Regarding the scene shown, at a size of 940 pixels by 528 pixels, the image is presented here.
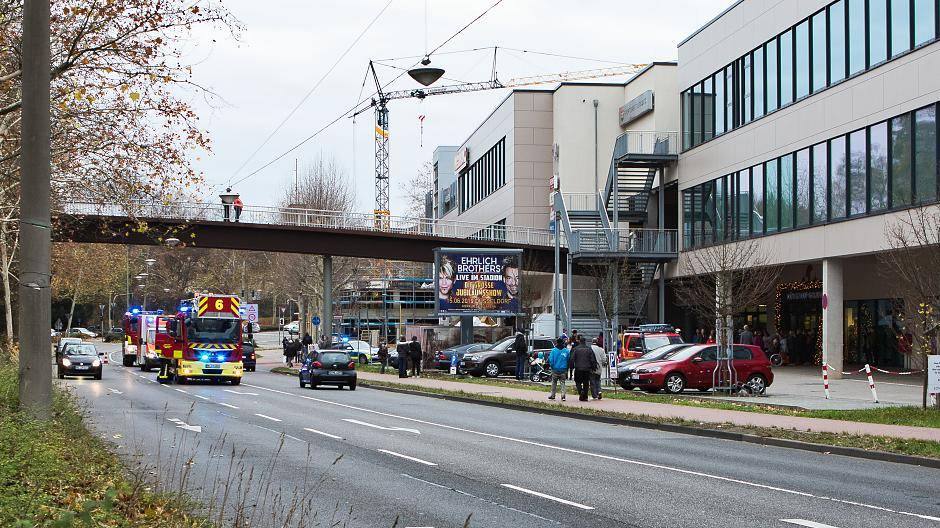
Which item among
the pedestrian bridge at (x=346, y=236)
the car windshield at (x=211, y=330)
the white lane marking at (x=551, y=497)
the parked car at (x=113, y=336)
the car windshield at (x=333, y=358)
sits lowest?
the parked car at (x=113, y=336)

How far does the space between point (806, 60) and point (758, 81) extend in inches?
183

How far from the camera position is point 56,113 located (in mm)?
19984

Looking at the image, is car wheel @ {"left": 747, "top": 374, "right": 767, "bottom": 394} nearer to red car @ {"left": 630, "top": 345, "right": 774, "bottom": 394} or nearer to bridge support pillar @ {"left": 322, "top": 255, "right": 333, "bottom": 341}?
red car @ {"left": 630, "top": 345, "right": 774, "bottom": 394}

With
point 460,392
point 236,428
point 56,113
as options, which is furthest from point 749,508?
point 460,392

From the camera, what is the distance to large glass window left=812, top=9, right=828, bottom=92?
4197 centimetres

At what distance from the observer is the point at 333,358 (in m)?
38.8

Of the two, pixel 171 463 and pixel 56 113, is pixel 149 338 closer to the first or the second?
pixel 56 113

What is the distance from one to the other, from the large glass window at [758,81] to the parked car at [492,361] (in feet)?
46.0

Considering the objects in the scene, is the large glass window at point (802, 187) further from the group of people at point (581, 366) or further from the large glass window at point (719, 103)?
the group of people at point (581, 366)

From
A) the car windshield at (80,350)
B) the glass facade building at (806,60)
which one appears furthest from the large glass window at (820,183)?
the car windshield at (80,350)

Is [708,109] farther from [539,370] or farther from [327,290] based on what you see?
[327,290]

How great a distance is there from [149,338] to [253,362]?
5.62 metres

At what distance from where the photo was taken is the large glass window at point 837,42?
133ft

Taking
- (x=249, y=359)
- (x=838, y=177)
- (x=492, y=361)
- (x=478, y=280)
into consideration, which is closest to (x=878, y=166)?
(x=838, y=177)
